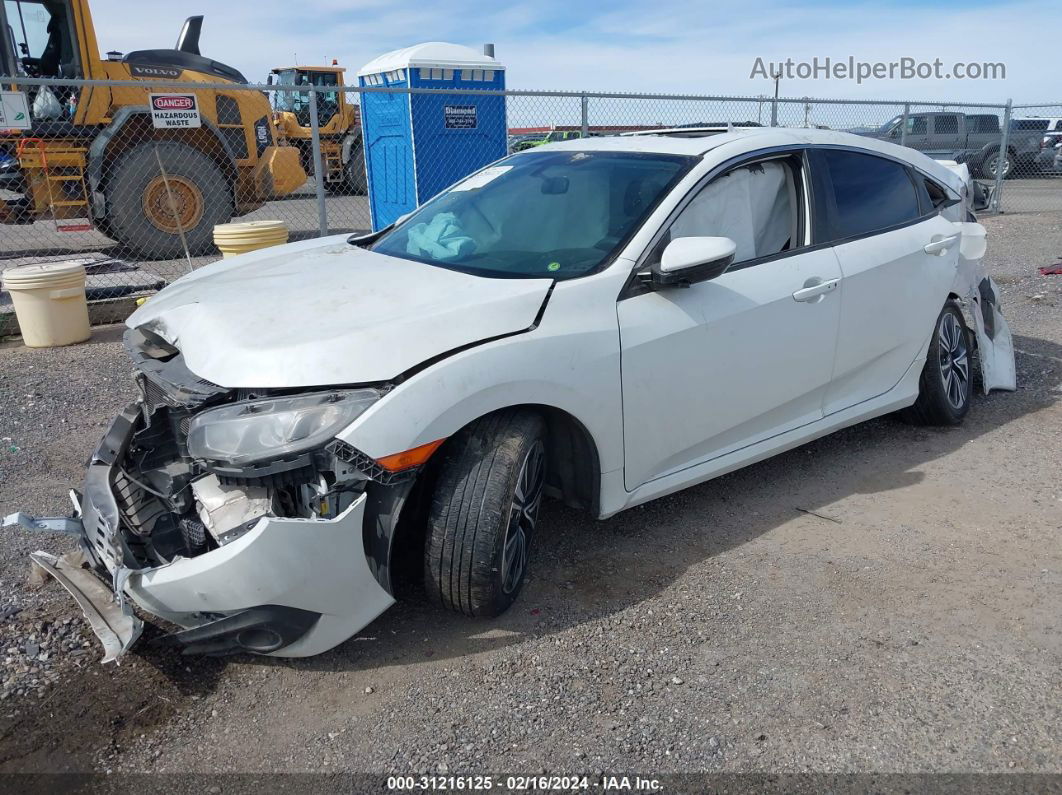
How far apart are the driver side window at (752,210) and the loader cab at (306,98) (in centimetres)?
1678

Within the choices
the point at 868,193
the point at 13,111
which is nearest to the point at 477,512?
the point at 868,193

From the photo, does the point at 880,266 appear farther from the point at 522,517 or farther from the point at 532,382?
the point at 522,517

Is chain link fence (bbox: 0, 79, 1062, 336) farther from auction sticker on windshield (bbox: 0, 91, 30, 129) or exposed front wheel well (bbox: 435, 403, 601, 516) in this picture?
exposed front wheel well (bbox: 435, 403, 601, 516)

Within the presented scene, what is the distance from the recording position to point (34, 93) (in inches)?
401

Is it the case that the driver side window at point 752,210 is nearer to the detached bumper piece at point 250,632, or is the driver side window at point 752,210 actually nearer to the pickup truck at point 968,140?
the detached bumper piece at point 250,632

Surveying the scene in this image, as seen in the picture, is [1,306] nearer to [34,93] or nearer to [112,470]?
[34,93]

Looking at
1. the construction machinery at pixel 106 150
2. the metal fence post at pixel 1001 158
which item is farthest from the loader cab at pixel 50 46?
the metal fence post at pixel 1001 158

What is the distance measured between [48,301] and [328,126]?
13.7 m

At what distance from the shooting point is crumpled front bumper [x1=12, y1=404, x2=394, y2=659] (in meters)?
2.46

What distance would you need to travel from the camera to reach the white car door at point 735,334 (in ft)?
10.5

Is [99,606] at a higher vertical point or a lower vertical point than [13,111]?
lower

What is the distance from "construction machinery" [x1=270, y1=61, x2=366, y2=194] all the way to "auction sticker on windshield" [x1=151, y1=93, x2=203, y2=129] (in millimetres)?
7822

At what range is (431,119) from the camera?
9.14 meters

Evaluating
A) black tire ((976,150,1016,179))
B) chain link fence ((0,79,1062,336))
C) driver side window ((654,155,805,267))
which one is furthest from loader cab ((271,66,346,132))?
driver side window ((654,155,805,267))
